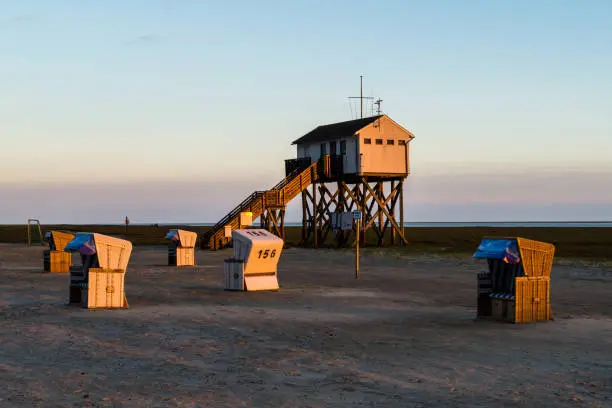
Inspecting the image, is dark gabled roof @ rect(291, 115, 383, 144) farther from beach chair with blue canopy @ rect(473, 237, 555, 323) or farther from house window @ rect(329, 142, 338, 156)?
beach chair with blue canopy @ rect(473, 237, 555, 323)

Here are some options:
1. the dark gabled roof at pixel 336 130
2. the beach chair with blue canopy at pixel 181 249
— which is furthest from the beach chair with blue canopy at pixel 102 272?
the dark gabled roof at pixel 336 130

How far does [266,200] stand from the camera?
5322 cm

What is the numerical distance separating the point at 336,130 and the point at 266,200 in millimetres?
8063

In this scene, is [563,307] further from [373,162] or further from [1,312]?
[373,162]

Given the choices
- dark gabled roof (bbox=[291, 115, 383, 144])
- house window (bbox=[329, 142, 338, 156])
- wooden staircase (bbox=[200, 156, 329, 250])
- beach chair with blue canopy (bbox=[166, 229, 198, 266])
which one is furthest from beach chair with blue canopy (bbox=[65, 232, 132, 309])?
house window (bbox=[329, 142, 338, 156])

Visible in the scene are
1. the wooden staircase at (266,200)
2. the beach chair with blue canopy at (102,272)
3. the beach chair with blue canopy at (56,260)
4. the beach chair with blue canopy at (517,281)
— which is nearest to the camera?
the beach chair with blue canopy at (517,281)

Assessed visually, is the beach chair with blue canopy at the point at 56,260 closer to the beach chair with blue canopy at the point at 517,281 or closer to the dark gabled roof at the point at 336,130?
the beach chair with blue canopy at the point at 517,281

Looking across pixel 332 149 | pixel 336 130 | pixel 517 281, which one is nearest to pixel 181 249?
pixel 332 149

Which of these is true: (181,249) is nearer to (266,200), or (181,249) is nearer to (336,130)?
(266,200)

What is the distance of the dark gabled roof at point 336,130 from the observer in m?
53.8

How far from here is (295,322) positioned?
Answer: 659 inches

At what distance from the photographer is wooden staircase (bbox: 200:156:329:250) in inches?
2072

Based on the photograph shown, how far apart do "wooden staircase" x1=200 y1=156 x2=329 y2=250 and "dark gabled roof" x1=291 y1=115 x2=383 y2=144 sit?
198 cm

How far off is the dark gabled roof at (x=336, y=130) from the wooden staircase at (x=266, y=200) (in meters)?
1.98
